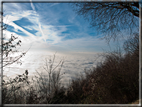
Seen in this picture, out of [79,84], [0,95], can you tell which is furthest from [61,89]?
[0,95]

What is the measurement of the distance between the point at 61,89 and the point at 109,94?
2.06 m

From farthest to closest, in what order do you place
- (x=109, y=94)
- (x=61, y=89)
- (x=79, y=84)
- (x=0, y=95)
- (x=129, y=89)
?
(x=79, y=84) → (x=61, y=89) → (x=109, y=94) → (x=129, y=89) → (x=0, y=95)

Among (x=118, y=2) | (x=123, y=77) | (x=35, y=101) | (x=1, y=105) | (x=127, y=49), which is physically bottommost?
(x=35, y=101)

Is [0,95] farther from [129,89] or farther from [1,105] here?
[129,89]

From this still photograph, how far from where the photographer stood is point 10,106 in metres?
2.81

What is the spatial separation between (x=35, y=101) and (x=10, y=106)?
804 millimetres

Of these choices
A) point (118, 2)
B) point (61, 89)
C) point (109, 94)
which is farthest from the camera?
point (61, 89)

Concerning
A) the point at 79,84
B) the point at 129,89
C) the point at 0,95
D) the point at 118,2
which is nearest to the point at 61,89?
the point at 79,84

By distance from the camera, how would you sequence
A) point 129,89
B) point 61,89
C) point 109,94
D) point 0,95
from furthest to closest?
point 61,89, point 109,94, point 129,89, point 0,95

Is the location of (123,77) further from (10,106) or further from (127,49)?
(10,106)

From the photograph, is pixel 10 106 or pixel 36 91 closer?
pixel 10 106

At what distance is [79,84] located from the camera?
5230mm

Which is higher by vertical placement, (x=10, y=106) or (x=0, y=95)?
(x=0, y=95)

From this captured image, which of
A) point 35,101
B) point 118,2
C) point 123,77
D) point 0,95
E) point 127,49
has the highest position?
point 118,2
